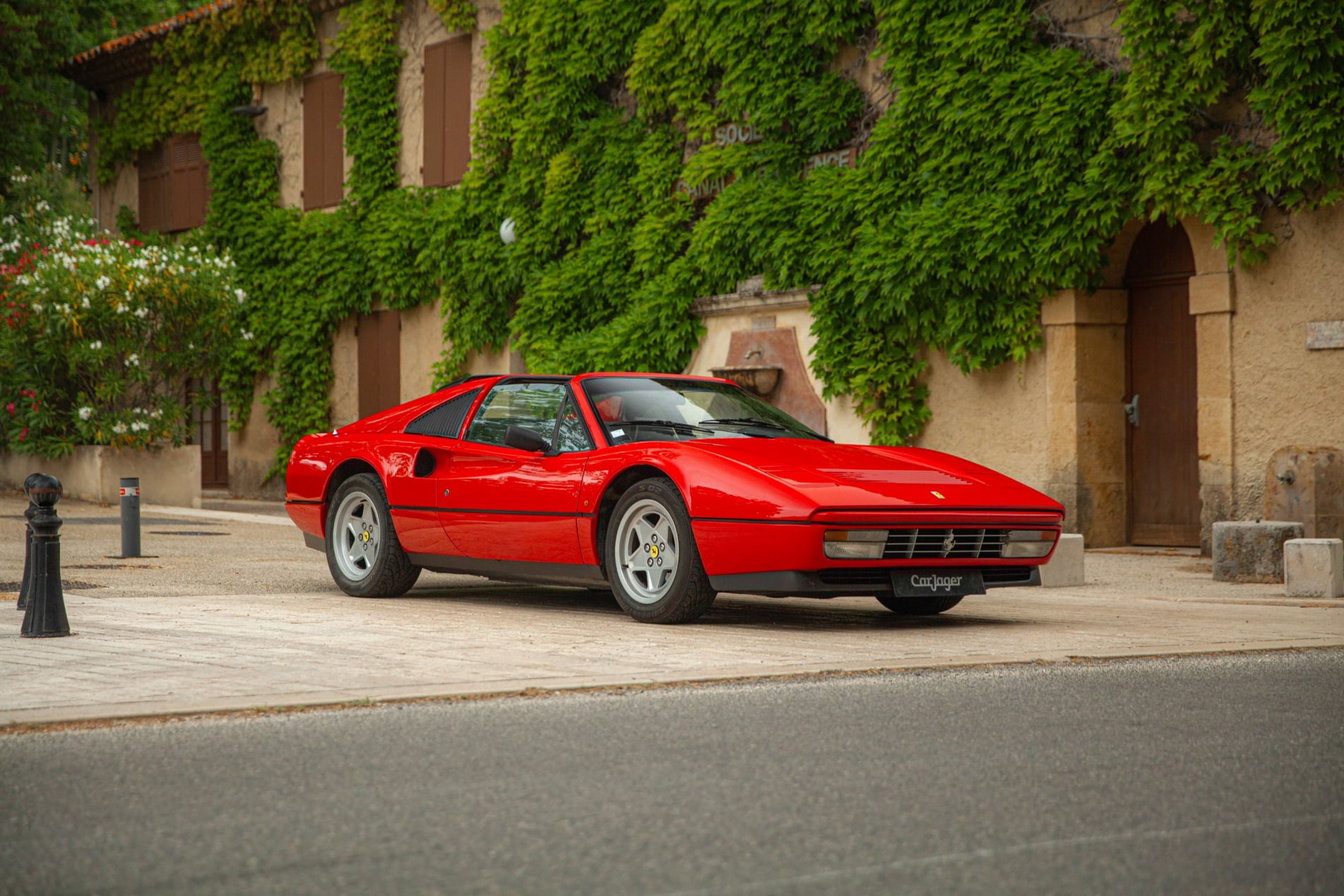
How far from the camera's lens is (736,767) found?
448cm

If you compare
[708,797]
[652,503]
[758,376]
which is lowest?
[708,797]

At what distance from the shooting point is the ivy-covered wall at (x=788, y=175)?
44.3 ft

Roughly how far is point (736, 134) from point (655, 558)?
10.6 meters

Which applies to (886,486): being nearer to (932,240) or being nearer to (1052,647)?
(1052,647)

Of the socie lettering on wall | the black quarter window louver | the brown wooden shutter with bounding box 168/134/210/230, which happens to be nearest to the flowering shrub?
the brown wooden shutter with bounding box 168/134/210/230

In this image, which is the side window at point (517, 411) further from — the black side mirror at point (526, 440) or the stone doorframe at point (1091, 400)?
the stone doorframe at point (1091, 400)

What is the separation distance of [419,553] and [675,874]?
247 inches

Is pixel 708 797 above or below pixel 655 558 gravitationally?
below

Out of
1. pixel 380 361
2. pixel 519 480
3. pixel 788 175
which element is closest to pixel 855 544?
pixel 519 480

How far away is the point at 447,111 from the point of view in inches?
871

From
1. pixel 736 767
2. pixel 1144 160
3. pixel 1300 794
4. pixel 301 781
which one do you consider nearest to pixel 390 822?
pixel 301 781

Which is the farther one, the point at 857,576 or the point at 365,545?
the point at 365,545

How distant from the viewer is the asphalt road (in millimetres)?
3396

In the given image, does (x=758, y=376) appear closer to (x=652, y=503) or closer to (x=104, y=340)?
(x=104, y=340)
